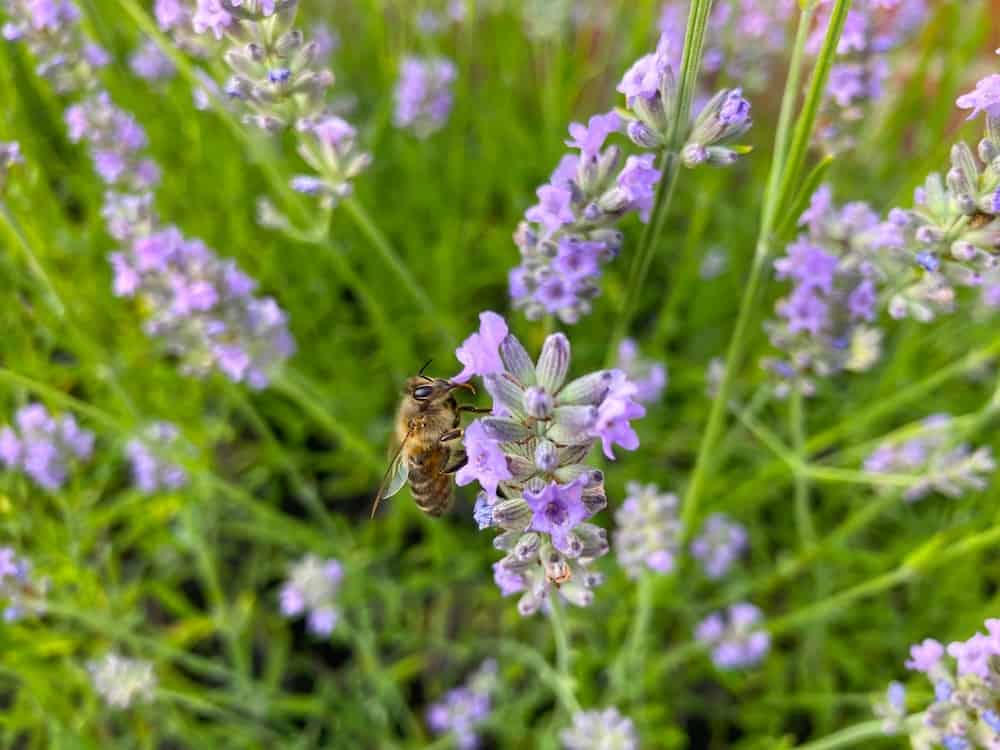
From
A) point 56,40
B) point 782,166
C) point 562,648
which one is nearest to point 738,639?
point 562,648

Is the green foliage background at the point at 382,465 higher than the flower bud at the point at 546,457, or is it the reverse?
the green foliage background at the point at 382,465

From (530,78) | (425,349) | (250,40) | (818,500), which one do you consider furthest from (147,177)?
(818,500)

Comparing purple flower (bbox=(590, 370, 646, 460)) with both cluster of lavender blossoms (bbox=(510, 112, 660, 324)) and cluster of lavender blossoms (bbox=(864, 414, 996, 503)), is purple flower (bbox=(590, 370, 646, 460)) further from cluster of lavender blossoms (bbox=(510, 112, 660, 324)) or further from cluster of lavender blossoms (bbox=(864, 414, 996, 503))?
cluster of lavender blossoms (bbox=(864, 414, 996, 503))

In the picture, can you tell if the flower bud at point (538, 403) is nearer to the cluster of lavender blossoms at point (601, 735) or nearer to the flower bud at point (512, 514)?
the flower bud at point (512, 514)

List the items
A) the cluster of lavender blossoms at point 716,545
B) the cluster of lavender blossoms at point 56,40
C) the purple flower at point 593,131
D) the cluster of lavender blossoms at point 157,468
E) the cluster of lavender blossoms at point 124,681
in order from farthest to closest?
the cluster of lavender blossoms at point 716,545
the cluster of lavender blossoms at point 157,468
the cluster of lavender blossoms at point 124,681
the cluster of lavender blossoms at point 56,40
the purple flower at point 593,131

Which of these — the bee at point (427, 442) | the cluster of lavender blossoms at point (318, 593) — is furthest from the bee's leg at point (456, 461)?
the cluster of lavender blossoms at point (318, 593)

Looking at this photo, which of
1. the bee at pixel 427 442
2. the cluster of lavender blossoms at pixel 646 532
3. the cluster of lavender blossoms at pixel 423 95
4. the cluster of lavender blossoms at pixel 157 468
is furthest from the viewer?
the cluster of lavender blossoms at pixel 423 95

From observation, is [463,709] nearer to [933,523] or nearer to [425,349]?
[425,349]
